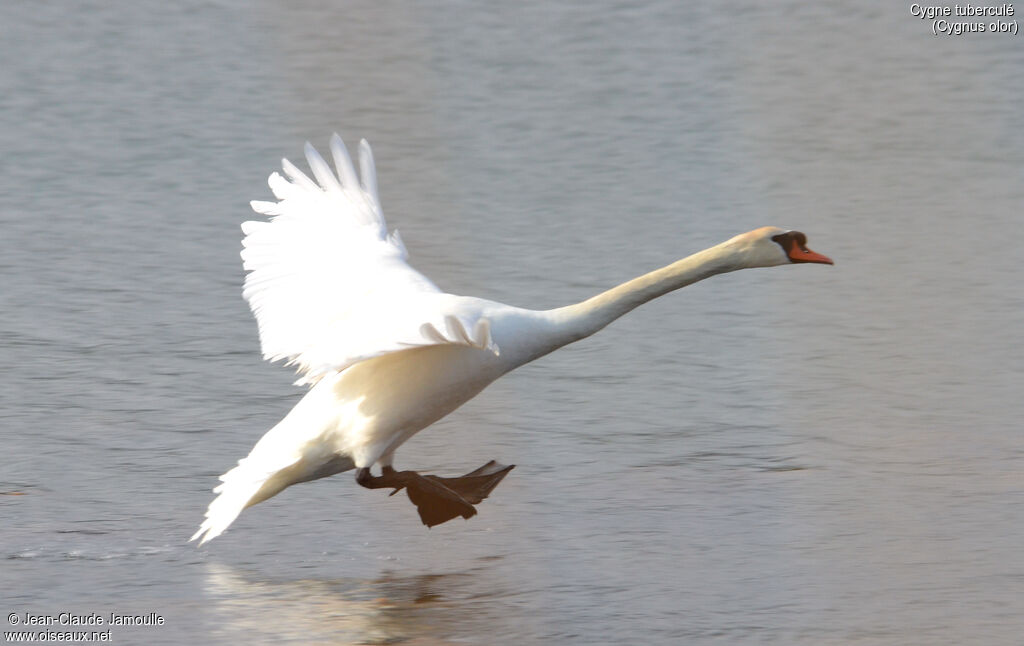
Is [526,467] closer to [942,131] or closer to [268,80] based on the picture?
[942,131]

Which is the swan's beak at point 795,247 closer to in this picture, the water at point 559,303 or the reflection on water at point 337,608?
the water at point 559,303

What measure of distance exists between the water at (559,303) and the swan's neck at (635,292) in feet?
2.07

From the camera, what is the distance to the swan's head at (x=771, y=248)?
6211 mm

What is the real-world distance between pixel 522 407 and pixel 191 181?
3.37 meters

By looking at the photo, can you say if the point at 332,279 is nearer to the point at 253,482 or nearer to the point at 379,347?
the point at 253,482

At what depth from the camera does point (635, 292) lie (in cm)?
595

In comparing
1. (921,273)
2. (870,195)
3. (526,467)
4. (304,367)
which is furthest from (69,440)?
(870,195)

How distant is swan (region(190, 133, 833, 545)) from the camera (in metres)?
5.65

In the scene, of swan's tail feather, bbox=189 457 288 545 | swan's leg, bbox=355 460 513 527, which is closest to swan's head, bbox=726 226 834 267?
swan's leg, bbox=355 460 513 527

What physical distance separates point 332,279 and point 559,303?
2.03 m

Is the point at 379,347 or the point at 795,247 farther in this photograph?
the point at 795,247

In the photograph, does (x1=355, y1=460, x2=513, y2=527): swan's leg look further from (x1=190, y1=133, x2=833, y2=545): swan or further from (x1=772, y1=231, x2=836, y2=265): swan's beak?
(x1=772, y1=231, x2=836, y2=265): swan's beak

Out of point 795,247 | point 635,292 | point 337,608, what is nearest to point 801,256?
point 795,247

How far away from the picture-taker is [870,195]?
379 inches
